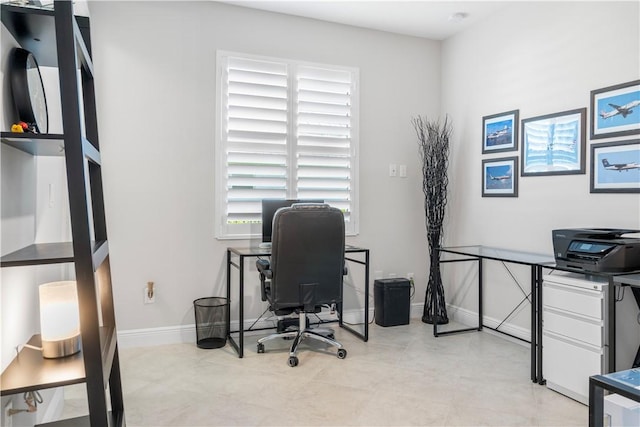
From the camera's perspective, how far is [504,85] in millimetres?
3801

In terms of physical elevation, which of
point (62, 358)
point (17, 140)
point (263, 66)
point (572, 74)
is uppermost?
point (263, 66)

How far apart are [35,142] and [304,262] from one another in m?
1.99

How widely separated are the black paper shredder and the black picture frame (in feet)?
4.73

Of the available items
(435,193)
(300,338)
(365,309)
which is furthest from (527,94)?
(300,338)

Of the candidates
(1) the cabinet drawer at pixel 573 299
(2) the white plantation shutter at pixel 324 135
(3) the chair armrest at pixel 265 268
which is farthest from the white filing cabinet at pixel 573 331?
(2) the white plantation shutter at pixel 324 135

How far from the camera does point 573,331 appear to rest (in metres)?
2.58

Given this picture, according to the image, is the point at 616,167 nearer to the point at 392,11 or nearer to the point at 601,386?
the point at 601,386

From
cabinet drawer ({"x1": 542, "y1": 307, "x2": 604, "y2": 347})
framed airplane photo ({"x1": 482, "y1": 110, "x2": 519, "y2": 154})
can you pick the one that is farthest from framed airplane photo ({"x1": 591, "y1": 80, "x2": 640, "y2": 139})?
cabinet drawer ({"x1": 542, "y1": 307, "x2": 604, "y2": 347})

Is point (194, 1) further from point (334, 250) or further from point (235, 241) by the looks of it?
point (334, 250)

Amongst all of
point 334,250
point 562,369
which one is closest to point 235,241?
point 334,250

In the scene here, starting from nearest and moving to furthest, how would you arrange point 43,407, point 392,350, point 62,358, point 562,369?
point 62,358 → point 43,407 → point 562,369 → point 392,350

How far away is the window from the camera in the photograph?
12.2 ft

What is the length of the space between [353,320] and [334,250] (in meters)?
1.26

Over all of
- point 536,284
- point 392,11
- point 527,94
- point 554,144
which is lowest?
point 536,284
